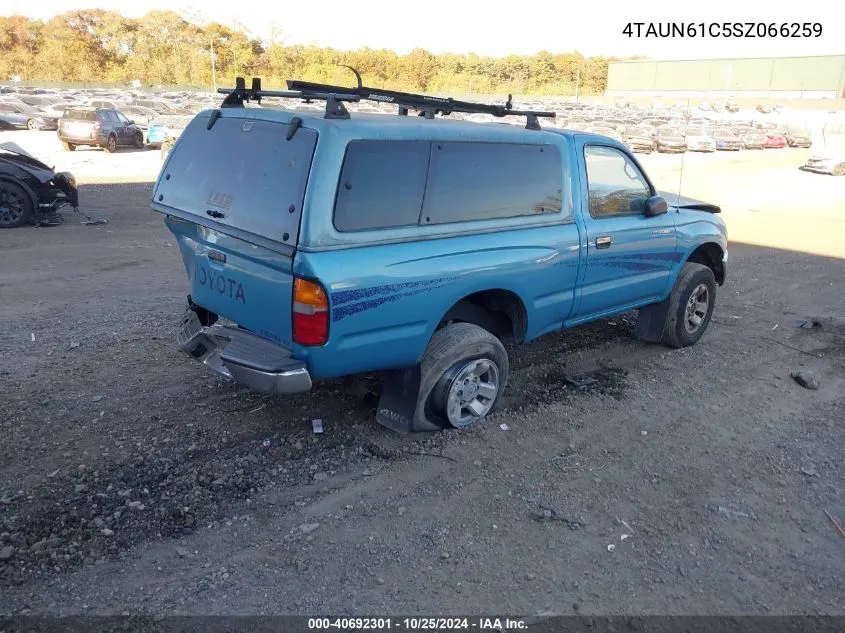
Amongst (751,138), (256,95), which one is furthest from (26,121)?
(751,138)

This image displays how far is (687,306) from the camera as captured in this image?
6.14 m

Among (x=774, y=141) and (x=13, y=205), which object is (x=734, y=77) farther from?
(x=13, y=205)

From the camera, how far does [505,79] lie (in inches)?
3863

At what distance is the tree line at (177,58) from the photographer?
7294 cm

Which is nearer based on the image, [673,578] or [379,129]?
[673,578]

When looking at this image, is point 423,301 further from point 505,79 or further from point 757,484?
point 505,79

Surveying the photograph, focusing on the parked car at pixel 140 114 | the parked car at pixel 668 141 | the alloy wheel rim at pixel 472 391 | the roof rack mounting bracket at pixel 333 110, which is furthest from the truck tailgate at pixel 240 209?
the parked car at pixel 668 141

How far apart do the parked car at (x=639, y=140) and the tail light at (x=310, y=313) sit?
2732 cm

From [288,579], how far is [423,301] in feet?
5.50

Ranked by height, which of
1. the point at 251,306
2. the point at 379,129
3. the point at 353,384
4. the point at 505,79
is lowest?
the point at 353,384

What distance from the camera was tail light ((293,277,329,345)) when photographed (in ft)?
11.5

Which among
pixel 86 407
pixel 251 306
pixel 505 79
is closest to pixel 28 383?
pixel 86 407

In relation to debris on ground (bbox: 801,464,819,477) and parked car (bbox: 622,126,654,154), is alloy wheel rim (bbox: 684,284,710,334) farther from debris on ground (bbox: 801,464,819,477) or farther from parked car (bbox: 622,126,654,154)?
parked car (bbox: 622,126,654,154)

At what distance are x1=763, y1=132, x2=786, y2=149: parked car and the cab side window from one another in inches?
1374
